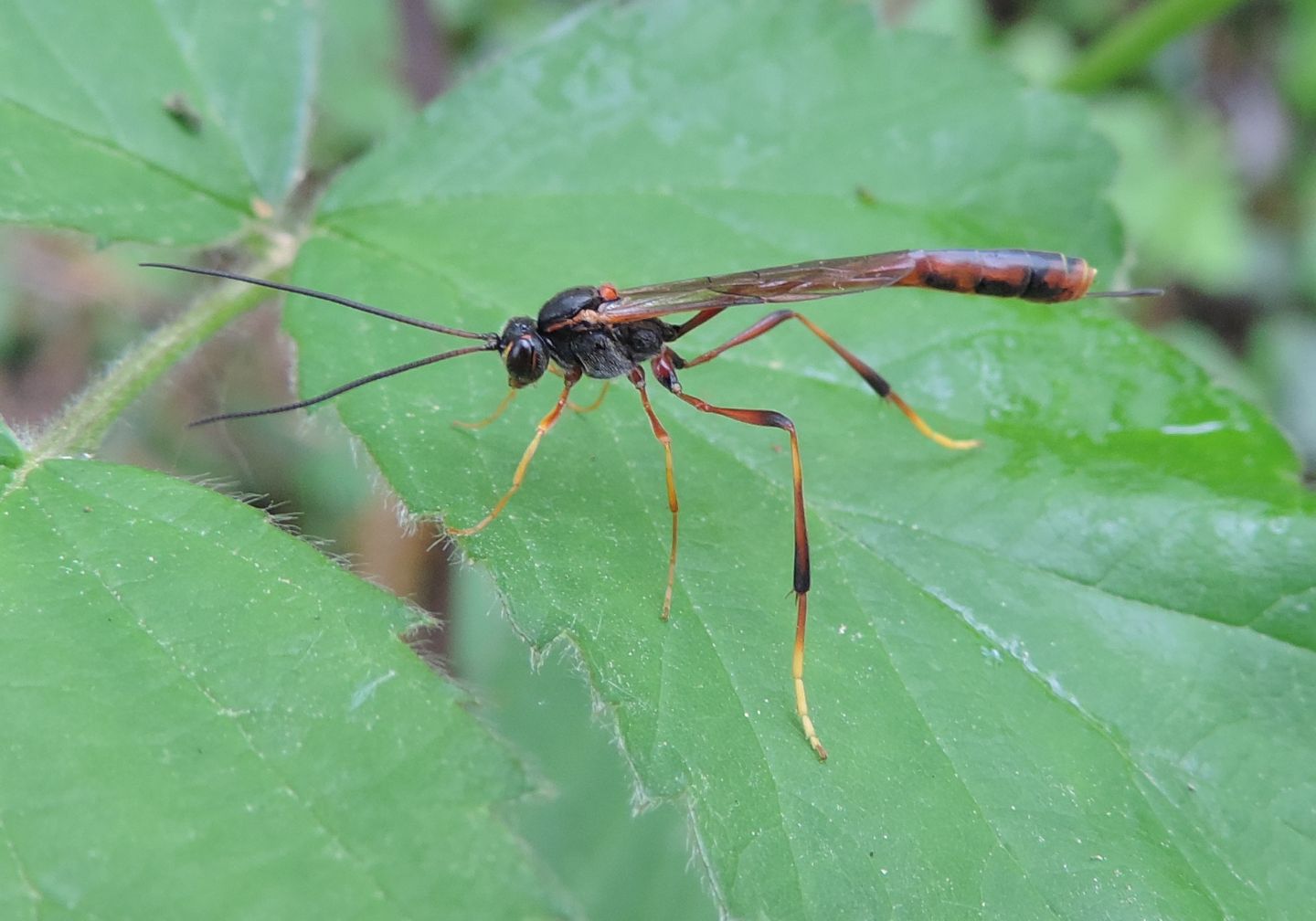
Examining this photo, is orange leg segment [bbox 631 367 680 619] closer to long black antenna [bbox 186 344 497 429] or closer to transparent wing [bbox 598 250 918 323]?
transparent wing [bbox 598 250 918 323]

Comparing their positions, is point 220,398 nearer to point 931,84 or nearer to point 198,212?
point 198,212

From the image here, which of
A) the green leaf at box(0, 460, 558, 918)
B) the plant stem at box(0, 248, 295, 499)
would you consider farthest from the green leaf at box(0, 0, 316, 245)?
the green leaf at box(0, 460, 558, 918)

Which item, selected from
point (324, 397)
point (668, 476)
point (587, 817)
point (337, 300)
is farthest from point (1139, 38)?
point (587, 817)

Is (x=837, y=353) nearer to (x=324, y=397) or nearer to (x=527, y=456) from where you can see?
(x=527, y=456)

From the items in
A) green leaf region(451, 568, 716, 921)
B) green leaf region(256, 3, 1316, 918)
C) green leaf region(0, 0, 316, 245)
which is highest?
green leaf region(0, 0, 316, 245)

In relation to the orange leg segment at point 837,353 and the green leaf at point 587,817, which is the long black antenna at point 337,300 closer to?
the orange leg segment at point 837,353
